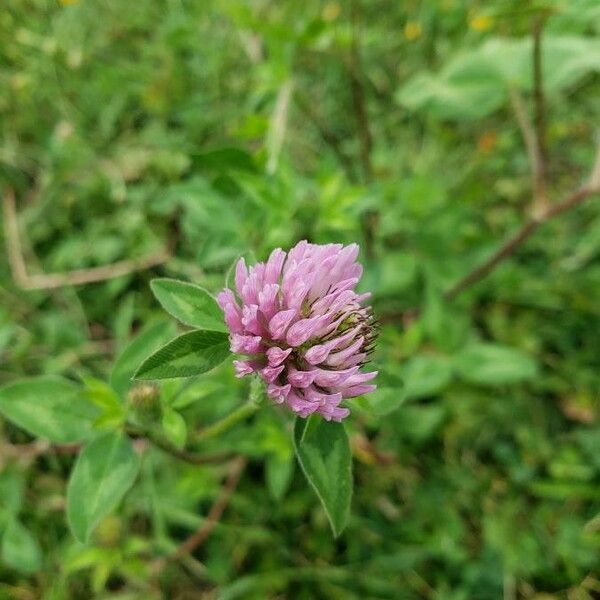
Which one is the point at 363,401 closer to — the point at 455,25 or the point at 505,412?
the point at 505,412

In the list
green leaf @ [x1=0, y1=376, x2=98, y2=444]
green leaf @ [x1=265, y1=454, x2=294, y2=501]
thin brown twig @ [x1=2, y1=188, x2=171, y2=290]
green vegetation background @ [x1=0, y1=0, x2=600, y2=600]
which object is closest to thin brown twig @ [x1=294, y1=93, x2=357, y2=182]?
green vegetation background @ [x1=0, y1=0, x2=600, y2=600]

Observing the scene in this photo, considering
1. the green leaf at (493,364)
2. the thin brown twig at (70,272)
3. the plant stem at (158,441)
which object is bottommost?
the green leaf at (493,364)

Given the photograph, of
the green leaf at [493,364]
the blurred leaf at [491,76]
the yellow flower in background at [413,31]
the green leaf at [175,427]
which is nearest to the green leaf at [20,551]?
the green leaf at [175,427]

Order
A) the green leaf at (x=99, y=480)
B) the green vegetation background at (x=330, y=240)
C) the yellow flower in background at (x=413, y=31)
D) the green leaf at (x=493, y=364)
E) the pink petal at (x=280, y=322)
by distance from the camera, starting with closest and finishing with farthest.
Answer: the pink petal at (x=280, y=322), the green leaf at (x=99, y=480), the green vegetation background at (x=330, y=240), the green leaf at (x=493, y=364), the yellow flower in background at (x=413, y=31)

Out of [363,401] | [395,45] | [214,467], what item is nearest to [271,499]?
[214,467]

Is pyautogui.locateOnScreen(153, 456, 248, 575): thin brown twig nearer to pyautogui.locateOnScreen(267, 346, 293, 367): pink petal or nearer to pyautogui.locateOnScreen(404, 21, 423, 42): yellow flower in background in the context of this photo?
pyautogui.locateOnScreen(267, 346, 293, 367): pink petal

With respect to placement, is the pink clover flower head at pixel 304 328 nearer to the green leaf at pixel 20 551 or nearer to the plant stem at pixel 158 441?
the plant stem at pixel 158 441

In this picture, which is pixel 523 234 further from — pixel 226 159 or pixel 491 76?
pixel 226 159
